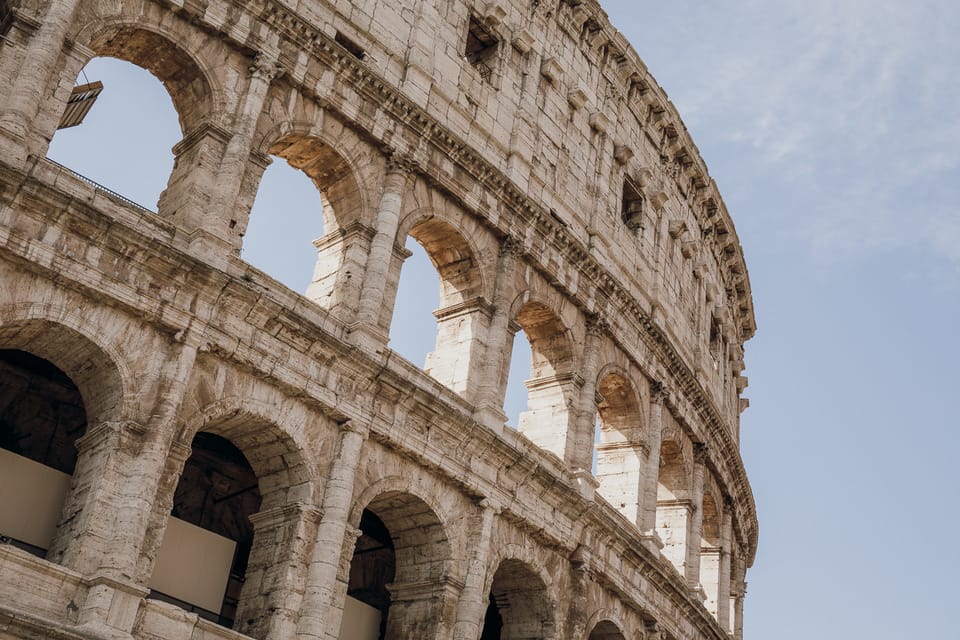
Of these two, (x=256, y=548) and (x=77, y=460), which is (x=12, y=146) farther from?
(x=256, y=548)

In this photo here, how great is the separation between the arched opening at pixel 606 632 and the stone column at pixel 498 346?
12.6 feet

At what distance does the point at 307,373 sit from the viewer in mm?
14758

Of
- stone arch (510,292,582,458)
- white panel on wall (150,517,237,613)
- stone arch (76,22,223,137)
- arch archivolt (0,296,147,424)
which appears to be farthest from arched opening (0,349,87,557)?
stone arch (510,292,582,458)

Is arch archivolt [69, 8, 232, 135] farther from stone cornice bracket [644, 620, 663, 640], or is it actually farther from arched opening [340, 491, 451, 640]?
stone cornice bracket [644, 620, 663, 640]

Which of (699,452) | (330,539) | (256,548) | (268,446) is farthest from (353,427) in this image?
(699,452)

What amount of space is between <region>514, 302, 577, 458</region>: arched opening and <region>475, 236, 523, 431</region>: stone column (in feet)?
2.89

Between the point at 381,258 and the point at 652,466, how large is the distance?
23.1 feet

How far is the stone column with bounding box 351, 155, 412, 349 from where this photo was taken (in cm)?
1573

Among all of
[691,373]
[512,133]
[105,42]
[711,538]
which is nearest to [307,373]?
[105,42]

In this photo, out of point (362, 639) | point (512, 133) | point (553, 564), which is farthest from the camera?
point (512, 133)

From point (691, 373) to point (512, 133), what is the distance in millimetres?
6117

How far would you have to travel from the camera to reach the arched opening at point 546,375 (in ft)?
63.3

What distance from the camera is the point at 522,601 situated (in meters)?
17.5

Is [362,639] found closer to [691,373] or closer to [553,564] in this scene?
[553,564]
